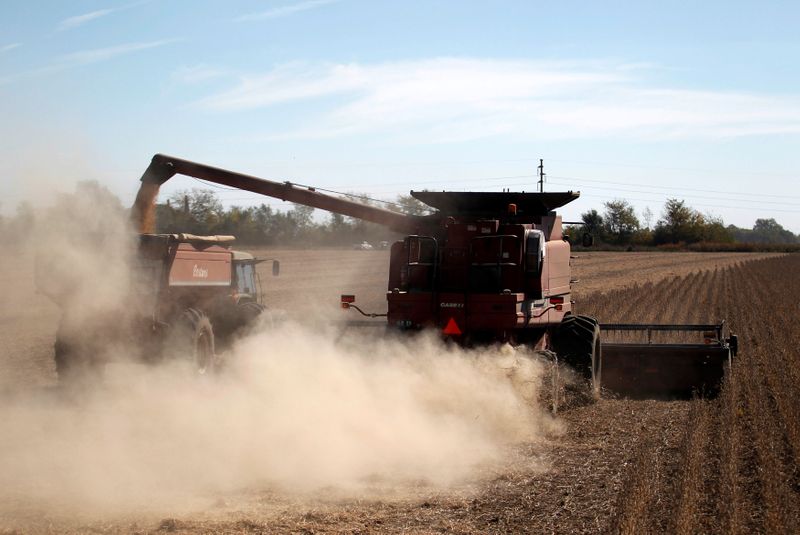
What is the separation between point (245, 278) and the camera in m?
16.3

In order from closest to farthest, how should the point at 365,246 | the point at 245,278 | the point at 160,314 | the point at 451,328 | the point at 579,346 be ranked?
the point at 451,328
the point at 579,346
the point at 160,314
the point at 245,278
the point at 365,246

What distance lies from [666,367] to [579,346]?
2.55 m

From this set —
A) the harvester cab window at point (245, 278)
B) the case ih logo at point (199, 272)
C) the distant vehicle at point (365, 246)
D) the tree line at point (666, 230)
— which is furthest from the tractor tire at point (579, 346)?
the tree line at point (666, 230)

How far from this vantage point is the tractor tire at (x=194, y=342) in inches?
517

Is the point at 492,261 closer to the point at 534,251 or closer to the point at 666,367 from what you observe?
the point at 534,251

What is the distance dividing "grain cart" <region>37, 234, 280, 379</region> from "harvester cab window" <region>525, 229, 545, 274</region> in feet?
16.7

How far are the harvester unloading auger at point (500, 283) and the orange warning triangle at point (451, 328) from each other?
13 millimetres

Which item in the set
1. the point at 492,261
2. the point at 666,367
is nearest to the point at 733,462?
the point at 492,261

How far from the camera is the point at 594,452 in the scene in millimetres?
9789

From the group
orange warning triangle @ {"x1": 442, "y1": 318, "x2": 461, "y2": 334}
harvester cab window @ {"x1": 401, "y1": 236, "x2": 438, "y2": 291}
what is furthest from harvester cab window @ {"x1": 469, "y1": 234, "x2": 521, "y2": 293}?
orange warning triangle @ {"x1": 442, "y1": 318, "x2": 461, "y2": 334}

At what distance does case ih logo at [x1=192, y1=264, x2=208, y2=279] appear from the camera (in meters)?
14.3

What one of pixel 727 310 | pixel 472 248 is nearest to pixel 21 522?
pixel 472 248

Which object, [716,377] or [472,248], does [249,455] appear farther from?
[716,377]

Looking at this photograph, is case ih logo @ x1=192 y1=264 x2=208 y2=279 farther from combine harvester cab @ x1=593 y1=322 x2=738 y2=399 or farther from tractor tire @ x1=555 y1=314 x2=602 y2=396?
combine harvester cab @ x1=593 y1=322 x2=738 y2=399
